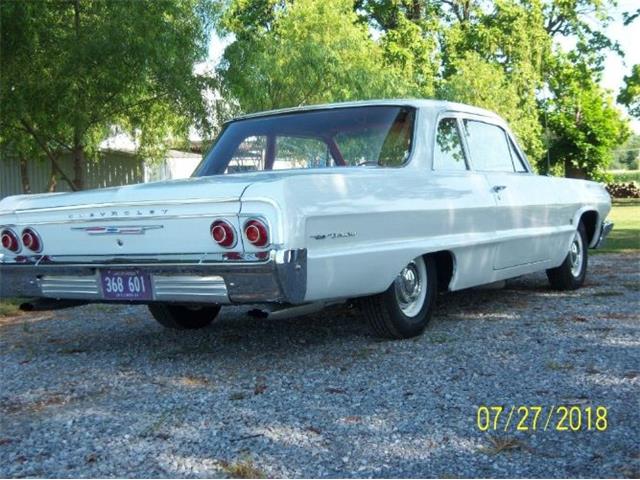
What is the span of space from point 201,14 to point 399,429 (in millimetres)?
11491

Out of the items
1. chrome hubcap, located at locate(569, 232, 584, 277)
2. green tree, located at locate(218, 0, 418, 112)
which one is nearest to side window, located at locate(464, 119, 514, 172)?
chrome hubcap, located at locate(569, 232, 584, 277)

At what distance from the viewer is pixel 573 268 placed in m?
7.87

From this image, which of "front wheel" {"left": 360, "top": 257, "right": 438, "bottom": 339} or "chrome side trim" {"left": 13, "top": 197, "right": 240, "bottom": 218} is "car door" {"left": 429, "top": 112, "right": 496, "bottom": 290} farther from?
"chrome side trim" {"left": 13, "top": 197, "right": 240, "bottom": 218}

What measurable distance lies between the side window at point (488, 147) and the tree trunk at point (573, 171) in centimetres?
3568

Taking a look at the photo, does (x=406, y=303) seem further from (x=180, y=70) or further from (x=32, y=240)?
(x=180, y=70)

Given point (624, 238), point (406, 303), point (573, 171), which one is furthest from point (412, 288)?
point (573, 171)

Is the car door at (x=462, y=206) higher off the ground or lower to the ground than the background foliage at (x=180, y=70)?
lower

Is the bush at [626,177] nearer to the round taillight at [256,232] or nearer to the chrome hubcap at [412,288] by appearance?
the chrome hubcap at [412,288]

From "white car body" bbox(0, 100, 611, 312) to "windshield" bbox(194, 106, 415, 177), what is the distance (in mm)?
107

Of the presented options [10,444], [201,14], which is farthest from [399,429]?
[201,14]

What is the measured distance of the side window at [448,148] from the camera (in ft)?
18.6

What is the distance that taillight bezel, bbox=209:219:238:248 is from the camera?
4250mm

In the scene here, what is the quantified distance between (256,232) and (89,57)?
8903 mm

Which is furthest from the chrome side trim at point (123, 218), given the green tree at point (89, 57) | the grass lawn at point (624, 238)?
the grass lawn at point (624, 238)
